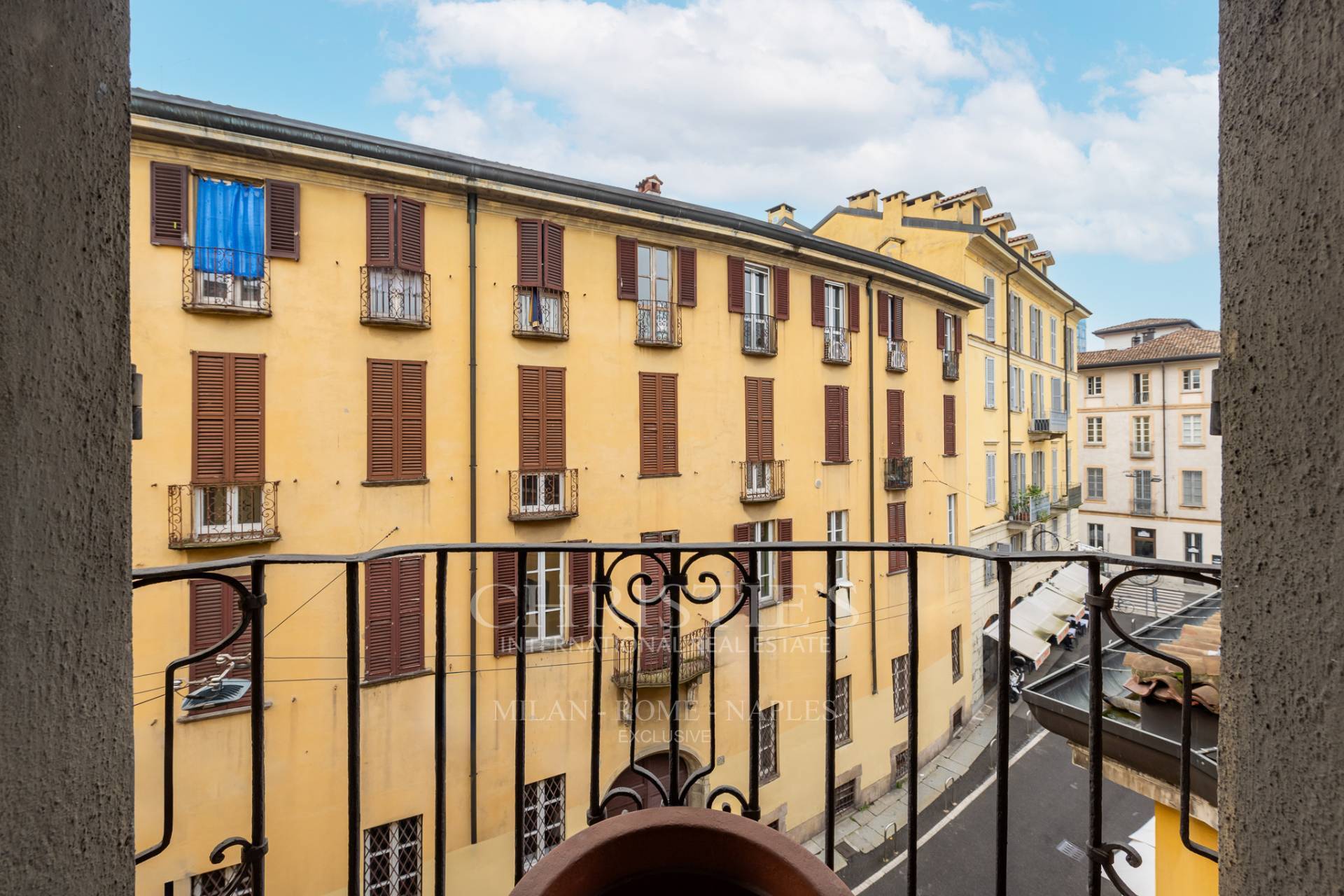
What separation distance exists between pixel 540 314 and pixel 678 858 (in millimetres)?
8950

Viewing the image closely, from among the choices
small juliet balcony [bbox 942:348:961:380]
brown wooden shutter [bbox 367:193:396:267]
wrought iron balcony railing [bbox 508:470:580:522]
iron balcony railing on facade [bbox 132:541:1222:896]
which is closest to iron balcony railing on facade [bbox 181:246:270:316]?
brown wooden shutter [bbox 367:193:396:267]

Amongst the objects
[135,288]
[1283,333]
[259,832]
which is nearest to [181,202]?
[135,288]

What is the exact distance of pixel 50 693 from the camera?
73cm

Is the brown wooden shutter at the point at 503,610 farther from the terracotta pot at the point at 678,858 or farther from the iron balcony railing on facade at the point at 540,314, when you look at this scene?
the terracotta pot at the point at 678,858

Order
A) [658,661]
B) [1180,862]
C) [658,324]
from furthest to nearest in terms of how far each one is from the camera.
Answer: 1. [658,324]
2. [658,661]
3. [1180,862]

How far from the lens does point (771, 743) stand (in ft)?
35.5

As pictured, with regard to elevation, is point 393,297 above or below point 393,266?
below

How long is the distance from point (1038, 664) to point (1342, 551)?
2038 cm

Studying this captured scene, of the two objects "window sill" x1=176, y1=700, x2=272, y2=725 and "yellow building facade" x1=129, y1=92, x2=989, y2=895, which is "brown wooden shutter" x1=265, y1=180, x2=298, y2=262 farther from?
"window sill" x1=176, y1=700, x2=272, y2=725

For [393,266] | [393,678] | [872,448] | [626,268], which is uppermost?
[626,268]

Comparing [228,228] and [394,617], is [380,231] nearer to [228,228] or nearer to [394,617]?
[228,228]

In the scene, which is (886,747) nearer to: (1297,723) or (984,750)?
(984,750)

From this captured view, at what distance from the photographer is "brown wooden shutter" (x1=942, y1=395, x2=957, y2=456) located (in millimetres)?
15500

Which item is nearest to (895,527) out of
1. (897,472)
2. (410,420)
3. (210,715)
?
(897,472)
